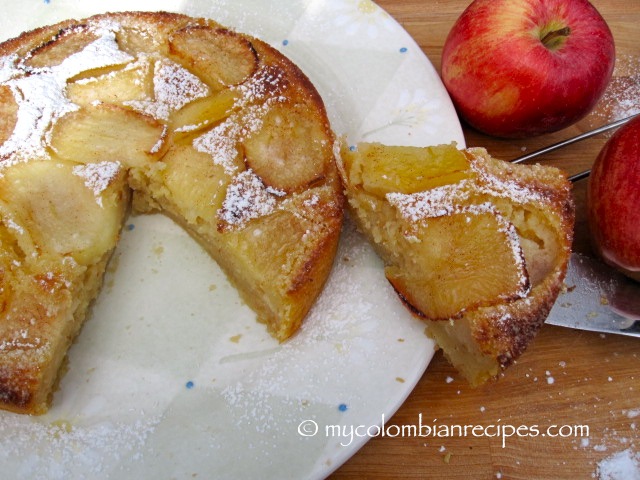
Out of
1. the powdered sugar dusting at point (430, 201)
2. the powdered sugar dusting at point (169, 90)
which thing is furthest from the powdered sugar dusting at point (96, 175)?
the powdered sugar dusting at point (430, 201)

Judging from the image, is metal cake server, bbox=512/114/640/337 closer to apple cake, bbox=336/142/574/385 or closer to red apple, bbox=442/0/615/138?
apple cake, bbox=336/142/574/385

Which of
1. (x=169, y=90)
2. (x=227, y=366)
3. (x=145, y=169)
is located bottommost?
(x=227, y=366)

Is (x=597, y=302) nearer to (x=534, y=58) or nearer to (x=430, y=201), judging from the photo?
(x=430, y=201)

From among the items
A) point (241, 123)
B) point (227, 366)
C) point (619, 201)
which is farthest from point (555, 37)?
point (227, 366)

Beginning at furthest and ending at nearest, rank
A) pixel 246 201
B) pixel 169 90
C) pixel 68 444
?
pixel 169 90 < pixel 246 201 < pixel 68 444

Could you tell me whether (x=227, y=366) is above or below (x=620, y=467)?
above

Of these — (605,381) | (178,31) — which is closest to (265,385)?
(605,381)
